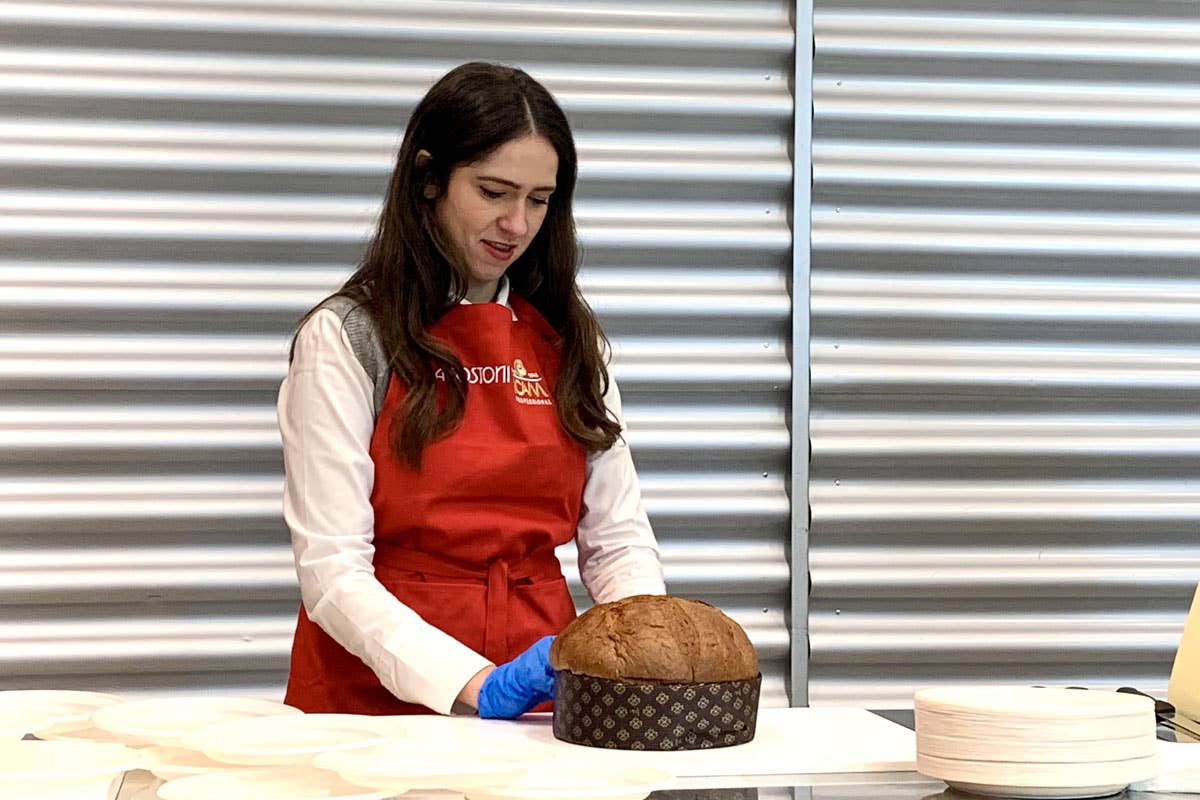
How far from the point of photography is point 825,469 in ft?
12.9

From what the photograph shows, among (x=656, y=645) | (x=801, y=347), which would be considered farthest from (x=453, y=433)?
(x=801, y=347)

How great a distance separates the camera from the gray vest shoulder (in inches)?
104

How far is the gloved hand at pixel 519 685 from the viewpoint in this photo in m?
2.09

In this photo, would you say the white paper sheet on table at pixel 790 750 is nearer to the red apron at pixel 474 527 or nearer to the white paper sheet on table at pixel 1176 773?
the white paper sheet on table at pixel 1176 773

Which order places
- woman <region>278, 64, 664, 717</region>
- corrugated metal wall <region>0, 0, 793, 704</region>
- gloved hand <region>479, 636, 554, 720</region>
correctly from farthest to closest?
corrugated metal wall <region>0, 0, 793, 704</region> < woman <region>278, 64, 664, 717</region> < gloved hand <region>479, 636, 554, 720</region>

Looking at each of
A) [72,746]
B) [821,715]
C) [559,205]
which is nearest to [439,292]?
[559,205]

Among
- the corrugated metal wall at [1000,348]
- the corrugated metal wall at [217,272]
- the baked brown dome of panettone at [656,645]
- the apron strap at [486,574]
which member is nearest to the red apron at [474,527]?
the apron strap at [486,574]

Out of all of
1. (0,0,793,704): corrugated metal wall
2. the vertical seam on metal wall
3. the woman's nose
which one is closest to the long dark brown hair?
the woman's nose

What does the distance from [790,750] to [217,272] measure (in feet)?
7.62

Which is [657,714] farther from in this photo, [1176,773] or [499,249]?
[499,249]

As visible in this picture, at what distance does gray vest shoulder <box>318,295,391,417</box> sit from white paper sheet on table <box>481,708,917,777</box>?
745 mm

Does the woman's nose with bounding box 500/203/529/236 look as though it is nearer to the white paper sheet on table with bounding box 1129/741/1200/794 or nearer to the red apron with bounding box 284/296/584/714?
the red apron with bounding box 284/296/584/714

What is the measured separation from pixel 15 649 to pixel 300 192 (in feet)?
4.34

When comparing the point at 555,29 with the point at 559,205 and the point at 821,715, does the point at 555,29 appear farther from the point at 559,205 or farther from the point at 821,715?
the point at 821,715
